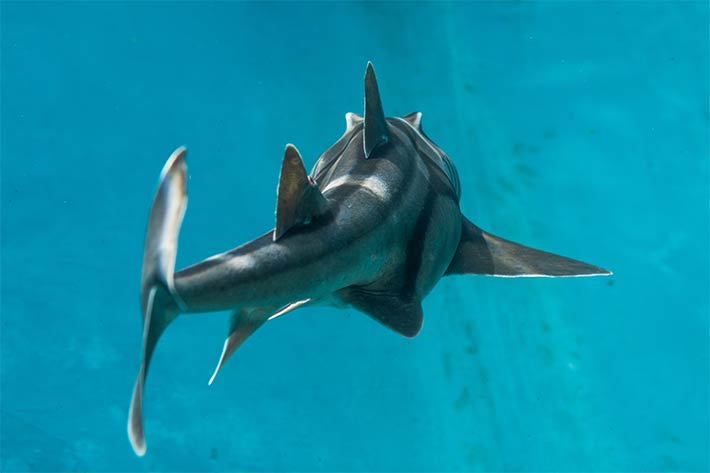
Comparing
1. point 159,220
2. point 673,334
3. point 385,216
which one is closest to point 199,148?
point 385,216

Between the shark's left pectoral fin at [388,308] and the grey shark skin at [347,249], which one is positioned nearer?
the grey shark skin at [347,249]

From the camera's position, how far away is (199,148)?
21.3 feet

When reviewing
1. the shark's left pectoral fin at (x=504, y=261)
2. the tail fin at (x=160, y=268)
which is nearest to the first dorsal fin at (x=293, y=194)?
the tail fin at (x=160, y=268)

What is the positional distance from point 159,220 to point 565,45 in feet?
21.5

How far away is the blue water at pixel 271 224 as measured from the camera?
243 inches

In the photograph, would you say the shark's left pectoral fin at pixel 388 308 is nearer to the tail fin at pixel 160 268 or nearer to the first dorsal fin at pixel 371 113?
the first dorsal fin at pixel 371 113

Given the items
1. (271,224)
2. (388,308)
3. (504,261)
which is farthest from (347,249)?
(271,224)

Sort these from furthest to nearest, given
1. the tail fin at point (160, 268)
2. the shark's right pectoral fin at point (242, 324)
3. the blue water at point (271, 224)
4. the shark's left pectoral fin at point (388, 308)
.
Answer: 1. the blue water at point (271, 224)
2. the shark's right pectoral fin at point (242, 324)
3. the shark's left pectoral fin at point (388, 308)
4. the tail fin at point (160, 268)

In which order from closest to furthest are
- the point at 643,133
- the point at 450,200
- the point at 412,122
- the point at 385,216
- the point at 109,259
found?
the point at 385,216 → the point at 450,200 → the point at 412,122 → the point at 109,259 → the point at 643,133

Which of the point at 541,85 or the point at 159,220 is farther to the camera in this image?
the point at 541,85

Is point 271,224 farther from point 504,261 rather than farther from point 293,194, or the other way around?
point 293,194

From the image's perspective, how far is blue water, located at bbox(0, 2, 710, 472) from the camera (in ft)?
20.2

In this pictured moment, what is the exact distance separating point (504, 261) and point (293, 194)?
4.84ft

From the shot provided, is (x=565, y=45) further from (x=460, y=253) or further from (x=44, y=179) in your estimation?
(x=44, y=179)
